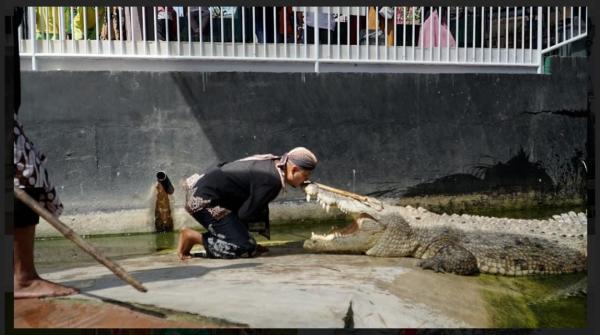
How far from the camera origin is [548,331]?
387 centimetres

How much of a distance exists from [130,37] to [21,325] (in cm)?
470

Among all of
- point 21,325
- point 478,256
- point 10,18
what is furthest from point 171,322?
point 478,256

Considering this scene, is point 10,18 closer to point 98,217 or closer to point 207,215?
point 207,215

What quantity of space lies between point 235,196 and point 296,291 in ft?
4.49

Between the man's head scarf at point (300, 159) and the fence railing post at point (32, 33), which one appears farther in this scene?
the fence railing post at point (32, 33)

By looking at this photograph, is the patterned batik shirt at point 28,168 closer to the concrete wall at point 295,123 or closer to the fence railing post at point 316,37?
the concrete wall at point 295,123

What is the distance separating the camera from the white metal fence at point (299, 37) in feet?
23.5

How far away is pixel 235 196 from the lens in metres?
4.87

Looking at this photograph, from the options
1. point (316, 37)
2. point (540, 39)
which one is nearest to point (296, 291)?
point (316, 37)

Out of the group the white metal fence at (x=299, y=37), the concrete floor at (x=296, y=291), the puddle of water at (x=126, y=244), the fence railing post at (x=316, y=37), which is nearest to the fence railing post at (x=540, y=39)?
the white metal fence at (x=299, y=37)

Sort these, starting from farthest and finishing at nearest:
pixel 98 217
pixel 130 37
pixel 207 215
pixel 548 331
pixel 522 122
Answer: pixel 522 122, pixel 130 37, pixel 98 217, pixel 207 215, pixel 548 331

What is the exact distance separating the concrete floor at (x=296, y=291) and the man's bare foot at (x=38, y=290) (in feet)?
0.32

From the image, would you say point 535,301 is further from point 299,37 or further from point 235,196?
point 299,37

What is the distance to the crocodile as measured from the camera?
512 centimetres
